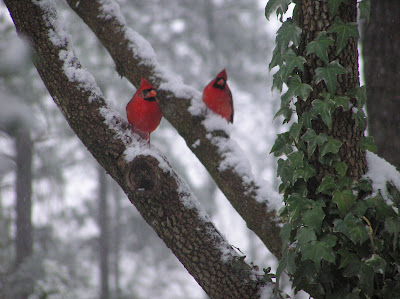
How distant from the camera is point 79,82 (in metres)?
2.45

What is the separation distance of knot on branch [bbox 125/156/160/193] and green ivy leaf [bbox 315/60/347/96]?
110 centimetres

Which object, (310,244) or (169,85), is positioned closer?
(310,244)

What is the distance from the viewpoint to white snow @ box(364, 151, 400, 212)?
2.07 m

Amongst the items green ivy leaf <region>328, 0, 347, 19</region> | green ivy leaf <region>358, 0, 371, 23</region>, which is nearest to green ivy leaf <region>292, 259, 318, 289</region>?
green ivy leaf <region>328, 0, 347, 19</region>

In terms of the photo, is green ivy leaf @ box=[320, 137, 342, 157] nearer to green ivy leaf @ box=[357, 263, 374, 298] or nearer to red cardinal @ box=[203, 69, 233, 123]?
green ivy leaf @ box=[357, 263, 374, 298]

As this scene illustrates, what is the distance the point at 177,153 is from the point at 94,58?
14.1 feet

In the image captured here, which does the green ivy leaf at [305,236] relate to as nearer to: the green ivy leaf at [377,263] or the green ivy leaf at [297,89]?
the green ivy leaf at [377,263]

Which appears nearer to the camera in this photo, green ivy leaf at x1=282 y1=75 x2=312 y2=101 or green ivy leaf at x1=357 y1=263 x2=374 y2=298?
green ivy leaf at x1=357 y1=263 x2=374 y2=298

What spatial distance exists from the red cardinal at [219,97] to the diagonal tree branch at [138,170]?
129 cm

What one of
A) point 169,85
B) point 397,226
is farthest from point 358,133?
point 169,85

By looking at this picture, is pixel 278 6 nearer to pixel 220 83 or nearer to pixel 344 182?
pixel 344 182

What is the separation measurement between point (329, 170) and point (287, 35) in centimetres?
80

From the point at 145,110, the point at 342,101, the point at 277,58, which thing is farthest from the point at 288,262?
the point at 145,110

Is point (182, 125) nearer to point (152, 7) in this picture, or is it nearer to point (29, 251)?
point (29, 251)
